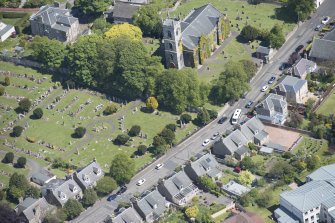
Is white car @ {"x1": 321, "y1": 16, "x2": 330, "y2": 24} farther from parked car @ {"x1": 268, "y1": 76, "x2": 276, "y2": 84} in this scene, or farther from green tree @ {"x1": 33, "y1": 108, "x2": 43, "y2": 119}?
green tree @ {"x1": 33, "y1": 108, "x2": 43, "y2": 119}

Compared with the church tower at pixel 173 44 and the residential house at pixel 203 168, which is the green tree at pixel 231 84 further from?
the residential house at pixel 203 168

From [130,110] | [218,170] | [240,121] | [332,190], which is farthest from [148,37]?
[332,190]

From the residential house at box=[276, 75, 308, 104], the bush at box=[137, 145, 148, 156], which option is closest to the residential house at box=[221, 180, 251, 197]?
the bush at box=[137, 145, 148, 156]

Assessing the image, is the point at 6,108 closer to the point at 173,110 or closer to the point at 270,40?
the point at 173,110

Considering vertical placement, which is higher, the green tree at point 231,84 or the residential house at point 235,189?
the green tree at point 231,84

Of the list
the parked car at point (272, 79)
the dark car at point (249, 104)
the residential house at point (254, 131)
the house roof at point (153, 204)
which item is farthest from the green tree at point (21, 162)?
the parked car at point (272, 79)

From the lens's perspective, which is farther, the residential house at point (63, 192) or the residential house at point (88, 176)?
the residential house at point (88, 176)

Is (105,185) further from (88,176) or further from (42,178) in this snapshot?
(42,178)
